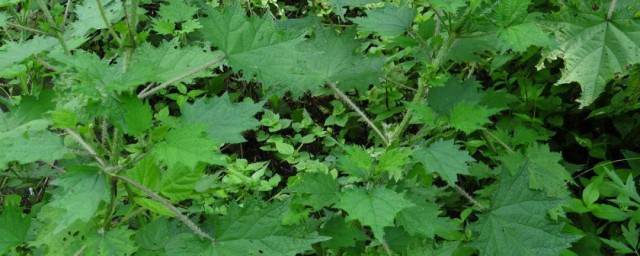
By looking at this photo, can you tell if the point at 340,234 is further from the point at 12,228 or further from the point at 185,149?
the point at 12,228

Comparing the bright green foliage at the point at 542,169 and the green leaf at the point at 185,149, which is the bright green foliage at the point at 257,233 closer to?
the green leaf at the point at 185,149

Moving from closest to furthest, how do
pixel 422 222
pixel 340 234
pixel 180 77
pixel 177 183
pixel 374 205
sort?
pixel 180 77 → pixel 374 205 → pixel 177 183 → pixel 422 222 → pixel 340 234

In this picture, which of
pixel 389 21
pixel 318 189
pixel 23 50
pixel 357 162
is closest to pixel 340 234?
pixel 318 189

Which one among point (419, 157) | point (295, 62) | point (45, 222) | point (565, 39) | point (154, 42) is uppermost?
point (295, 62)

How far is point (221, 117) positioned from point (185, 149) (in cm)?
23

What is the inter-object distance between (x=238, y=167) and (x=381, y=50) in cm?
112

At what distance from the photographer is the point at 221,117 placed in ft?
4.75

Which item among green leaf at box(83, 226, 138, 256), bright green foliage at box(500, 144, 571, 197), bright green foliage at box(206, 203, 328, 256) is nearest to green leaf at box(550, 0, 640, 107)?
bright green foliage at box(500, 144, 571, 197)

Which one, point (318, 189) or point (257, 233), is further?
point (318, 189)

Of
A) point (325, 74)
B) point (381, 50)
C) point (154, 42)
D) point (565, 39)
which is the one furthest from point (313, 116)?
point (565, 39)

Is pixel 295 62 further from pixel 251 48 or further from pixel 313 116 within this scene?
pixel 313 116

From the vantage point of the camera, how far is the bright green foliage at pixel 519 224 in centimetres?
165

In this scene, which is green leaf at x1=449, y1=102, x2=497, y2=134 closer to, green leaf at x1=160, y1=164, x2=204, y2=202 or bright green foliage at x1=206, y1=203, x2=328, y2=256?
bright green foliage at x1=206, y1=203, x2=328, y2=256

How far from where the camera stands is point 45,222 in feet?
5.63
